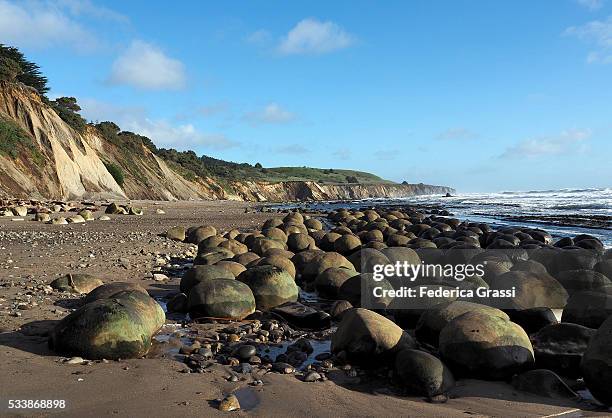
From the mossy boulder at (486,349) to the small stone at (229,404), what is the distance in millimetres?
2223

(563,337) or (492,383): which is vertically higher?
(563,337)

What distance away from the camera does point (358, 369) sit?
474cm

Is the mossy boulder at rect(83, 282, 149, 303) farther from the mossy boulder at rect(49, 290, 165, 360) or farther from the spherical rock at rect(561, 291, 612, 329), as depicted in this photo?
the spherical rock at rect(561, 291, 612, 329)


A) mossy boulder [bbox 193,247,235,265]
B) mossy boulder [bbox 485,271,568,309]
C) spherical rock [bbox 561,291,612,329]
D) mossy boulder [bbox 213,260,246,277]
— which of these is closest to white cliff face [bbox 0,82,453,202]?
mossy boulder [bbox 193,247,235,265]

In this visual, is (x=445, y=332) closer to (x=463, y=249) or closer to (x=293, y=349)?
(x=293, y=349)

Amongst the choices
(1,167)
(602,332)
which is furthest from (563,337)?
(1,167)

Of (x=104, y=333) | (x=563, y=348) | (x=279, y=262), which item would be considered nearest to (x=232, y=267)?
(x=279, y=262)

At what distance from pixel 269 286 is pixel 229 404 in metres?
3.47

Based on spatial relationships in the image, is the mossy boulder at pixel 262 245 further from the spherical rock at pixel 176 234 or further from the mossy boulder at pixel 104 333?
the mossy boulder at pixel 104 333

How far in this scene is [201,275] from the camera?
285 inches

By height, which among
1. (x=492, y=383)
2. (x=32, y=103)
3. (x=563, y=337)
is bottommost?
(x=492, y=383)

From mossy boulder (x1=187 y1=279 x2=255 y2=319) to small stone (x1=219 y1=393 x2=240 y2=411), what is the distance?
2648 millimetres

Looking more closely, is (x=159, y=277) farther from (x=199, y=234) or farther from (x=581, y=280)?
(x=581, y=280)

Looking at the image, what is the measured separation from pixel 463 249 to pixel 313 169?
15327 centimetres
